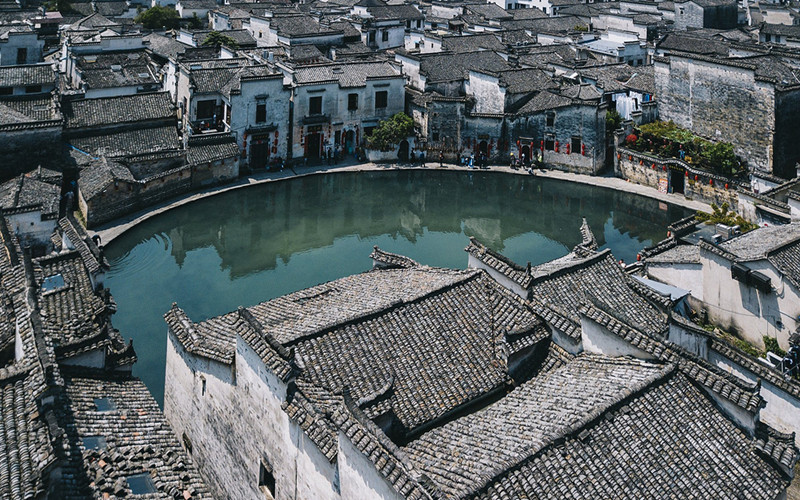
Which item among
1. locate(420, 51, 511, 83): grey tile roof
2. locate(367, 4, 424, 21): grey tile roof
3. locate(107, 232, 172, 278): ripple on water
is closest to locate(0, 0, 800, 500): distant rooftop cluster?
locate(420, 51, 511, 83): grey tile roof

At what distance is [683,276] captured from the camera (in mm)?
29938

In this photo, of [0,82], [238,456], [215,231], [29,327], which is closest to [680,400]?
[238,456]

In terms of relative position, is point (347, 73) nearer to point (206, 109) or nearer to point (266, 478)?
point (206, 109)

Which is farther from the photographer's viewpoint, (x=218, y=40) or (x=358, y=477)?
(x=218, y=40)

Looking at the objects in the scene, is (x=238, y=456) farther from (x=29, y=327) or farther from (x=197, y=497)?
(x=29, y=327)

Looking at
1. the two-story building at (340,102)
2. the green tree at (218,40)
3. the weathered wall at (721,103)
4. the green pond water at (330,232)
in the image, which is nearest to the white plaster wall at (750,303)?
the green pond water at (330,232)

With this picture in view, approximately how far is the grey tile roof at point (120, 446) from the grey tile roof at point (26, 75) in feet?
118

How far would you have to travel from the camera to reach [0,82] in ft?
159

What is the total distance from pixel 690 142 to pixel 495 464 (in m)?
41.0

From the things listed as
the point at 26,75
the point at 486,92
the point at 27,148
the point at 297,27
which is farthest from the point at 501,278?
the point at 297,27

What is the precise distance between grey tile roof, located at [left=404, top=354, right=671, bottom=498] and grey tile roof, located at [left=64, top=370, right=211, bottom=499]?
516 cm

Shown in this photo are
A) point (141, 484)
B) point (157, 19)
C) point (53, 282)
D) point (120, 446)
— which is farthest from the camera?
point (157, 19)

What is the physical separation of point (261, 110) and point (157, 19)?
34.7m

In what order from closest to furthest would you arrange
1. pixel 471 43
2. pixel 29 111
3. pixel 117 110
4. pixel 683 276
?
pixel 683 276 → pixel 29 111 → pixel 117 110 → pixel 471 43
